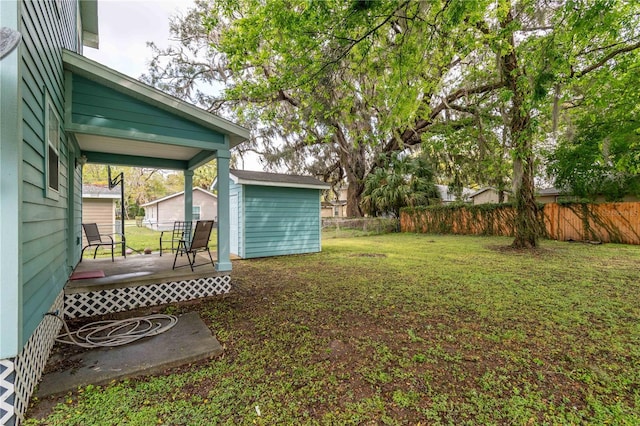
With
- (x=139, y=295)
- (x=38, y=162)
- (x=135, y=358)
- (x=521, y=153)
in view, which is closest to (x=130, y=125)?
(x=38, y=162)

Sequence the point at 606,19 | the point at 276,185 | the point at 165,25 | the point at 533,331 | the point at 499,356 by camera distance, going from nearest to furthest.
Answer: the point at 499,356 < the point at 533,331 < the point at 606,19 < the point at 276,185 < the point at 165,25

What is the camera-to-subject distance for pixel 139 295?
372 cm

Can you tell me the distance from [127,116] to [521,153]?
8.02 m

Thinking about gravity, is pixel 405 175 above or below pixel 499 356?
above

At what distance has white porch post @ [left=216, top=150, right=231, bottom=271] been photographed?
413cm

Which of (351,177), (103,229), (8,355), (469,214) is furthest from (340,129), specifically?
(8,355)

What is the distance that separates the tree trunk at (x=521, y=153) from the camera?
6.73 meters

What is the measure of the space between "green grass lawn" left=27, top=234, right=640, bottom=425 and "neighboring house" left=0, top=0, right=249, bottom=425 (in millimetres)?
599

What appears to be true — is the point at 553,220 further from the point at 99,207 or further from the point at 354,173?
the point at 99,207

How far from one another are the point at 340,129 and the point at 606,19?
40.4 ft

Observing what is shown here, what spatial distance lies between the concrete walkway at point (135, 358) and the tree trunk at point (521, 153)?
7604mm

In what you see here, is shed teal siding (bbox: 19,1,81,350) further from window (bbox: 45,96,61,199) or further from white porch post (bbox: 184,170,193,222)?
white porch post (bbox: 184,170,193,222)

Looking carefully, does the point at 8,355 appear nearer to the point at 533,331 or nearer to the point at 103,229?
the point at 533,331

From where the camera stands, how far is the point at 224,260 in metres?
4.31
